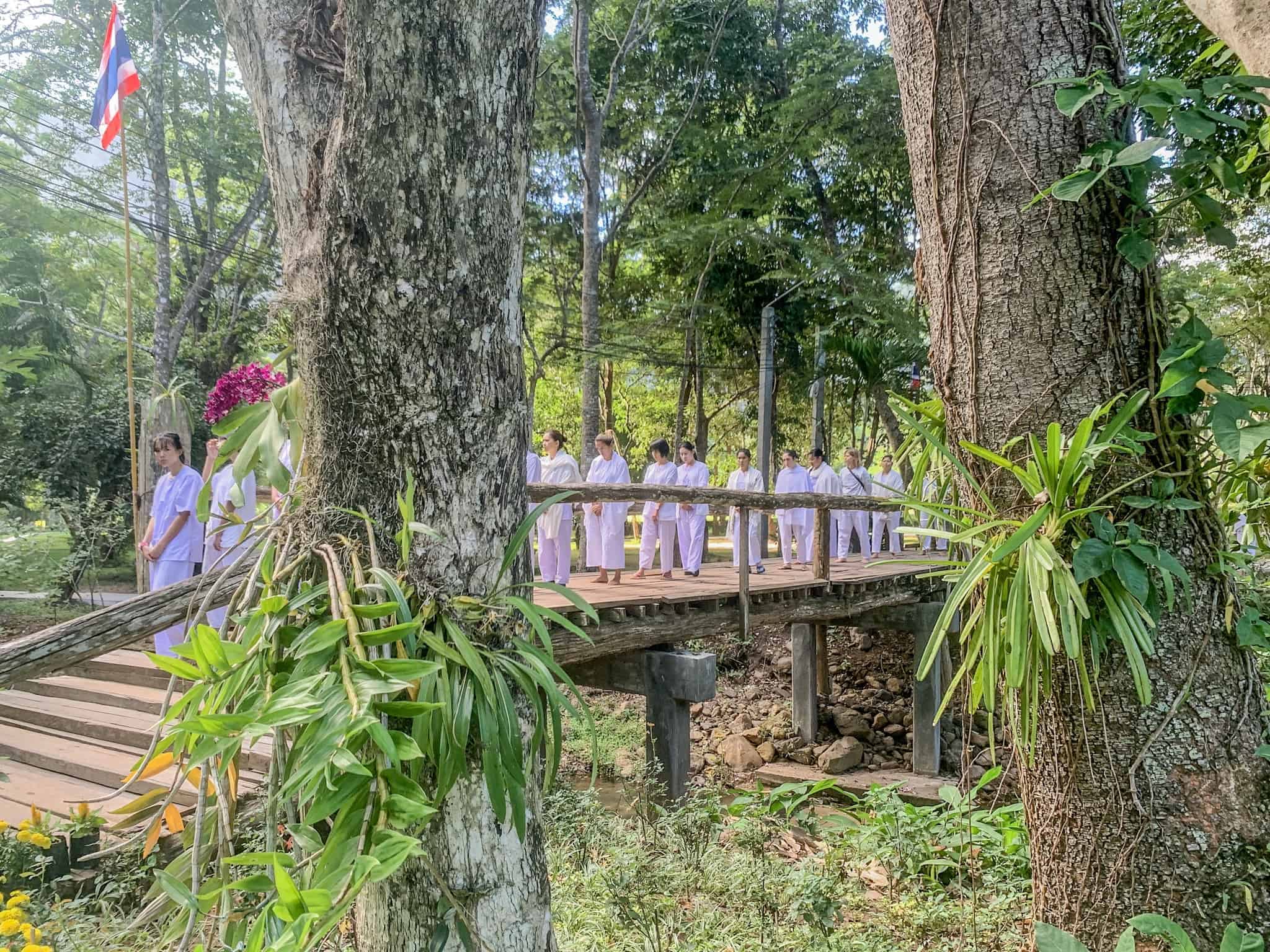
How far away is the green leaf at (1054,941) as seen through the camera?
6.08 ft

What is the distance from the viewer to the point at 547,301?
18812mm

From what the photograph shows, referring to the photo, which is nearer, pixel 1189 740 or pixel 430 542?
pixel 430 542

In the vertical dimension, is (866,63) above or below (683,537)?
above

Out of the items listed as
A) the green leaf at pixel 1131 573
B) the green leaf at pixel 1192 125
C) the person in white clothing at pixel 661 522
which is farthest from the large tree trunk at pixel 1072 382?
the person in white clothing at pixel 661 522

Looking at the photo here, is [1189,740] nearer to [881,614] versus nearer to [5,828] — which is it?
[5,828]

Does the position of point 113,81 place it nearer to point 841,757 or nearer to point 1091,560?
point 1091,560

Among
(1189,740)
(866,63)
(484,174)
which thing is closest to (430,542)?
(484,174)

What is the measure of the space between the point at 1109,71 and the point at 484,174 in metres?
1.73

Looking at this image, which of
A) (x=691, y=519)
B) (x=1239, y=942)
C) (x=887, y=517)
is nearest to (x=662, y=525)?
(x=691, y=519)

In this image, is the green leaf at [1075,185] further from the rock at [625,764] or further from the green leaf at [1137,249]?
the rock at [625,764]

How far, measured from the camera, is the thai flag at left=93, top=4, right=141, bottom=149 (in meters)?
7.59

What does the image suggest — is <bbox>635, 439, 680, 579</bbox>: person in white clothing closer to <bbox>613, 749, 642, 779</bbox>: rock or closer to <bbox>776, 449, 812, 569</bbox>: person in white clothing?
<bbox>613, 749, 642, 779</bbox>: rock

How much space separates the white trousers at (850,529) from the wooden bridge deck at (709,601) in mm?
1356

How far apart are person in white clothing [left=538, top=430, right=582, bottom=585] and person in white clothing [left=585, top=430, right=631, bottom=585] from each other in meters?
0.51
